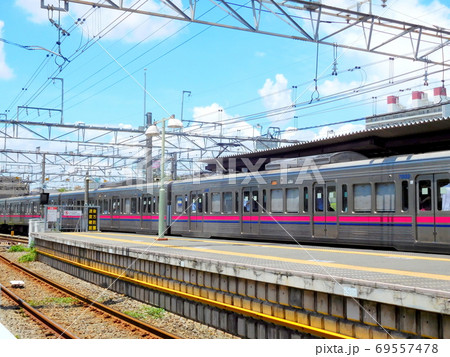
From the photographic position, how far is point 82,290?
1764 cm

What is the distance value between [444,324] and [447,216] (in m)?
7.15

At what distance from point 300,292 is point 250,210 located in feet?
35.5

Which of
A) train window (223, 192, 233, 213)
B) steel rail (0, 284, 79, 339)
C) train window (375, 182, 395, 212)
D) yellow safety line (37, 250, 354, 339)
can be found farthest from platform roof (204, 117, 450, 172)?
steel rail (0, 284, 79, 339)

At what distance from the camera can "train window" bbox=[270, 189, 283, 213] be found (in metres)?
18.2

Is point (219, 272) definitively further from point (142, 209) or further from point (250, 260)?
point (142, 209)

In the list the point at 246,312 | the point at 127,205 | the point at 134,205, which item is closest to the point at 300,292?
the point at 246,312

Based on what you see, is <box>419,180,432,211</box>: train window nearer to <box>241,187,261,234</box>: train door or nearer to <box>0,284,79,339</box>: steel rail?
<box>241,187,261,234</box>: train door

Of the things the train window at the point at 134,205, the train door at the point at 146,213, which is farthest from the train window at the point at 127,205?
the train door at the point at 146,213

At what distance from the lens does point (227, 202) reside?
20.8 metres

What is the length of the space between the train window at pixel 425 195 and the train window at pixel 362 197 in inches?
66.3

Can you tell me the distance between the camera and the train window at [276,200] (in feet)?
59.6

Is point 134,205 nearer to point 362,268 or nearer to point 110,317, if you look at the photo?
point 110,317

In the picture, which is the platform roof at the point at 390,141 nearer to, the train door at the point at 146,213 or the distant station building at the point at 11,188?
the train door at the point at 146,213
